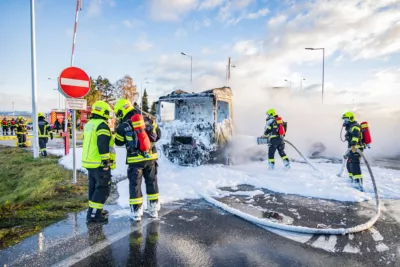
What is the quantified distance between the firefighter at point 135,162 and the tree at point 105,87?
44528 millimetres

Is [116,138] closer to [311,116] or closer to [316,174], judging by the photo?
[316,174]

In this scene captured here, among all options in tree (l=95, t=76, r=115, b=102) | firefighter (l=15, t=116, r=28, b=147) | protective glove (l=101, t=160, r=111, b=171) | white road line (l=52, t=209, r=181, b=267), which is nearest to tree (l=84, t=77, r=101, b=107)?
tree (l=95, t=76, r=115, b=102)

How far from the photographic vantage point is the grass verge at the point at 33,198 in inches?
151

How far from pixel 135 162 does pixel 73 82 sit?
2.78 m

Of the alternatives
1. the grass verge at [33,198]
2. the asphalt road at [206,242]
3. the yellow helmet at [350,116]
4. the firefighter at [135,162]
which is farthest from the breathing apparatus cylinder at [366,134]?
the grass verge at [33,198]

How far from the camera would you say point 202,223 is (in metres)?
4.18

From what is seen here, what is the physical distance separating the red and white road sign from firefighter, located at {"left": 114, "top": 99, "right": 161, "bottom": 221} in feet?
6.99

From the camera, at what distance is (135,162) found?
430cm

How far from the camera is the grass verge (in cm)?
383

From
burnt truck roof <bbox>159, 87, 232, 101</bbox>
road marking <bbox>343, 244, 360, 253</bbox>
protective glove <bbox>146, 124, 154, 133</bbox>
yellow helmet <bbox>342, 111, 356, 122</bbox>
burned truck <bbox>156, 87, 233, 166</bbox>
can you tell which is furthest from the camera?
burnt truck roof <bbox>159, 87, 232, 101</bbox>

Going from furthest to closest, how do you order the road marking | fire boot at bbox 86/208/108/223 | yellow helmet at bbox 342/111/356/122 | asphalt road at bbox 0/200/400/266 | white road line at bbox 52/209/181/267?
yellow helmet at bbox 342/111/356/122
fire boot at bbox 86/208/108/223
the road marking
asphalt road at bbox 0/200/400/266
white road line at bbox 52/209/181/267

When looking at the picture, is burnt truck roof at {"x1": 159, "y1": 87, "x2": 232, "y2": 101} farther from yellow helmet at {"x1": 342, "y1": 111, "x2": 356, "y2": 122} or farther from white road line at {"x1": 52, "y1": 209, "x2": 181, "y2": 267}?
white road line at {"x1": 52, "y1": 209, "x2": 181, "y2": 267}

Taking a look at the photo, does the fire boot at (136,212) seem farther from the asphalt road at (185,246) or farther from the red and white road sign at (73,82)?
the red and white road sign at (73,82)

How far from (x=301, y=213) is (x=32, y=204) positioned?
4.55 meters
